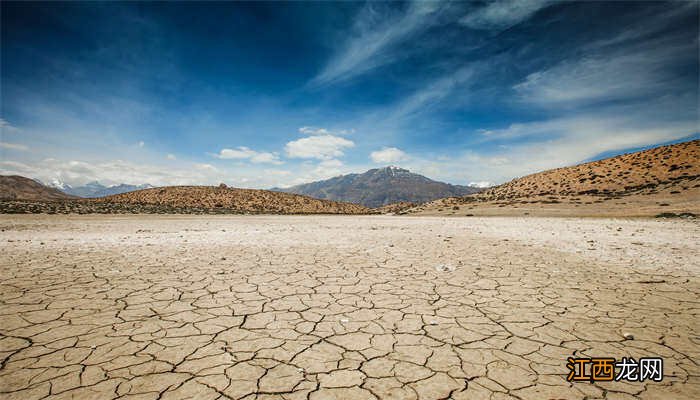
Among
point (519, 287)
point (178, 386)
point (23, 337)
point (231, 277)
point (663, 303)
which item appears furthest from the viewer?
point (231, 277)

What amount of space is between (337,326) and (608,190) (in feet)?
107

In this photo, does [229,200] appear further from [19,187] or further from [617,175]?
[19,187]

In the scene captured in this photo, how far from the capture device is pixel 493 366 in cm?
243

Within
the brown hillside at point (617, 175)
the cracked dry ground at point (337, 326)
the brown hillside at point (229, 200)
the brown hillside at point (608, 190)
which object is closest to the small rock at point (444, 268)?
the cracked dry ground at point (337, 326)

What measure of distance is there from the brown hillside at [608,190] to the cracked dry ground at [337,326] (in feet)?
60.1

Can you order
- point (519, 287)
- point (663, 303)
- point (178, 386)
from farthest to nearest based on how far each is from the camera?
point (519, 287)
point (663, 303)
point (178, 386)

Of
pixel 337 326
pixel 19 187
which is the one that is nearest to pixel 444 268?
pixel 337 326

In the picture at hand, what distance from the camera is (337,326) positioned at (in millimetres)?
3232

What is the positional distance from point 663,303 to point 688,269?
2.74 meters

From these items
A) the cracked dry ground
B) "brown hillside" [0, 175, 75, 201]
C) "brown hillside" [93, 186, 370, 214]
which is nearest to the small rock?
the cracked dry ground

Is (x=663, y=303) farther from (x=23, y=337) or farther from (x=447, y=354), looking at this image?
(x=23, y=337)

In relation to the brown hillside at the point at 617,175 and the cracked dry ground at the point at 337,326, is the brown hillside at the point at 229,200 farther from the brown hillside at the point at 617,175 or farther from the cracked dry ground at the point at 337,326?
the cracked dry ground at the point at 337,326

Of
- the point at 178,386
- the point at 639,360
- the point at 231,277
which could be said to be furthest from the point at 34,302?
the point at 639,360

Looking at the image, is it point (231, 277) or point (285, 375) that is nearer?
point (285, 375)
